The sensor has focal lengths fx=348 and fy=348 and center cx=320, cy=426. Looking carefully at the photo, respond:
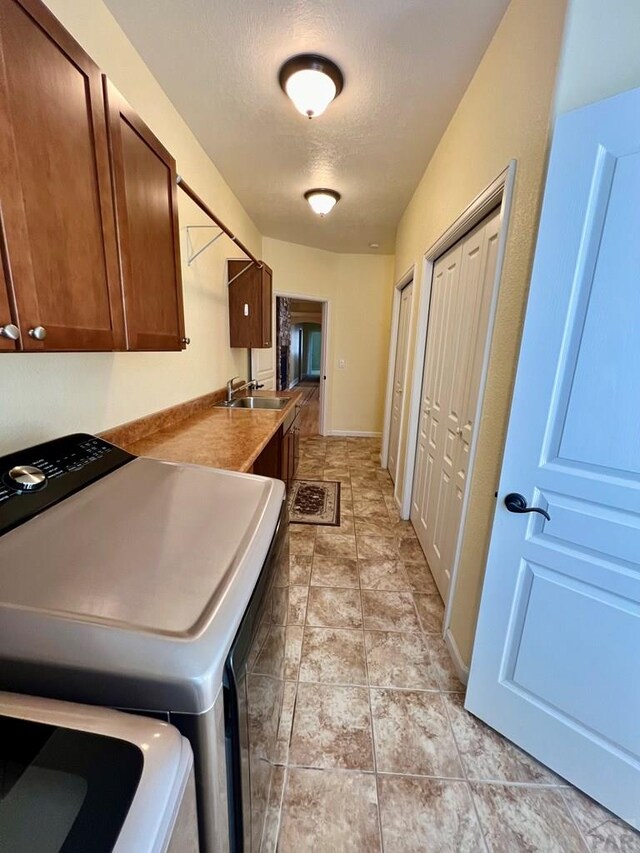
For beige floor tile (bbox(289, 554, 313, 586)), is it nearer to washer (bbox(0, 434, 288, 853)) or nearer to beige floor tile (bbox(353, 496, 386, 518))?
beige floor tile (bbox(353, 496, 386, 518))

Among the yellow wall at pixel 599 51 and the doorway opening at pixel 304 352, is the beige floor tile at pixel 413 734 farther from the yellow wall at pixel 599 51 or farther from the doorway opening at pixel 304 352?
the doorway opening at pixel 304 352

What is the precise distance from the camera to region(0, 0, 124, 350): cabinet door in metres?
0.71

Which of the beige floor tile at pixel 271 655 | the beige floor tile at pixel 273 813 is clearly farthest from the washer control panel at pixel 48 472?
the beige floor tile at pixel 273 813

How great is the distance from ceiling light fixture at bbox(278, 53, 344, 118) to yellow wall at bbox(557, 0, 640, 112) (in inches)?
40.7

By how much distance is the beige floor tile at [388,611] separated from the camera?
184 cm

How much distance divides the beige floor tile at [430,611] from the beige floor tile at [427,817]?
68 cm

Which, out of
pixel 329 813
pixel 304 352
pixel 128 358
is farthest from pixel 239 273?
pixel 304 352

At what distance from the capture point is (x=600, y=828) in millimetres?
1095

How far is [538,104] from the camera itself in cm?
110

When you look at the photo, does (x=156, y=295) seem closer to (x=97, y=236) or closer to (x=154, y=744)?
(x=97, y=236)

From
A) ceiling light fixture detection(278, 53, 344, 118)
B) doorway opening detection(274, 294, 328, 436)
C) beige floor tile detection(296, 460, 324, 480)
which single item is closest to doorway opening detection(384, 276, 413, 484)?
beige floor tile detection(296, 460, 324, 480)

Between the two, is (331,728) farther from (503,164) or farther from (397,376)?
(397,376)

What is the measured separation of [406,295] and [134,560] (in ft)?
11.0

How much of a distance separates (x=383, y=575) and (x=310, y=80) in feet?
8.75
